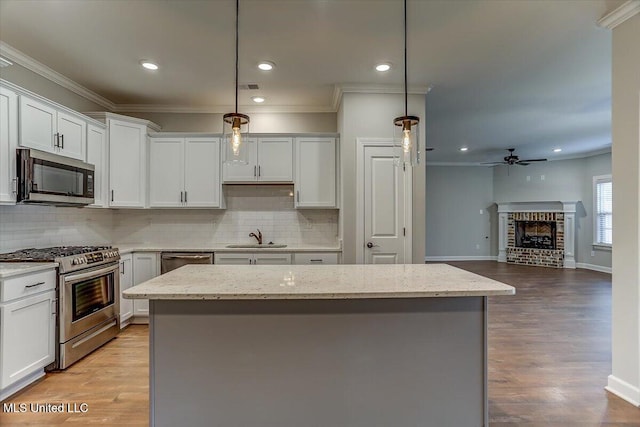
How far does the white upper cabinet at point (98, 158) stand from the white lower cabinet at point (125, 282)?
2.23 ft

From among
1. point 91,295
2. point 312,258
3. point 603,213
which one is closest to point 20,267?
point 91,295

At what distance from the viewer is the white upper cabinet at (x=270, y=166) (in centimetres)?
438

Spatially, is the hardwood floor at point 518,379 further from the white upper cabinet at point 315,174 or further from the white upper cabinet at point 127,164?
the white upper cabinet at point 315,174

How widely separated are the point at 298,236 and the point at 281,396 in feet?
9.42

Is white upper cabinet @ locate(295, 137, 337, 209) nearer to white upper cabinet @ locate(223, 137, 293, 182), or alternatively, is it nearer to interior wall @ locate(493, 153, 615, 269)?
white upper cabinet @ locate(223, 137, 293, 182)

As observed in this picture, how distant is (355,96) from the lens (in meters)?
3.92

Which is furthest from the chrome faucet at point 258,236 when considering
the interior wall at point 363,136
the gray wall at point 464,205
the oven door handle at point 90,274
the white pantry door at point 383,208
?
the gray wall at point 464,205

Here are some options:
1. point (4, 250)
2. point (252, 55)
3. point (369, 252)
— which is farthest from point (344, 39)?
point (4, 250)

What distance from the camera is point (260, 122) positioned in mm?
4699

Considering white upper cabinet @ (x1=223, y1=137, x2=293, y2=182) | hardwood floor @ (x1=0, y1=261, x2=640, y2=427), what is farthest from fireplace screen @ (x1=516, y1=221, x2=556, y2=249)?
white upper cabinet @ (x1=223, y1=137, x2=293, y2=182)

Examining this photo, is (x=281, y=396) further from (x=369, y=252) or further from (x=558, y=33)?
(x=558, y=33)

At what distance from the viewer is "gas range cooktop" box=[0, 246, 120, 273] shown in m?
2.82

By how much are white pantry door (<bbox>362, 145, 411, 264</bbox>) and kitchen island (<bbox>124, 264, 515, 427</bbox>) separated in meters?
1.88

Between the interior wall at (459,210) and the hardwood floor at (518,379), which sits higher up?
the interior wall at (459,210)
